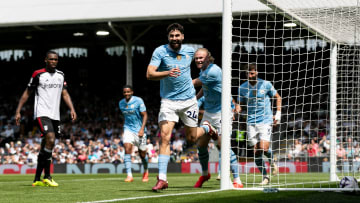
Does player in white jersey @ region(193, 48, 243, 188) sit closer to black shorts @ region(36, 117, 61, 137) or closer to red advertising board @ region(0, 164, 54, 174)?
black shorts @ region(36, 117, 61, 137)

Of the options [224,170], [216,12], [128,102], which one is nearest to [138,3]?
[216,12]

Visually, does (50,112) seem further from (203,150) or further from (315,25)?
(315,25)

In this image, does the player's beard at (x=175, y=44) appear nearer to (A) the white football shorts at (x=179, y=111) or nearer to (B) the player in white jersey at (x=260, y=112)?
(A) the white football shorts at (x=179, y=111)

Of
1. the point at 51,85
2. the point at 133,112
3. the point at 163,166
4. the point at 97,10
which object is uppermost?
the point at 97,10

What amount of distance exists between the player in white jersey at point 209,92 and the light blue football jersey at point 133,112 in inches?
119

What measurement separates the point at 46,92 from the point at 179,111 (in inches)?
107

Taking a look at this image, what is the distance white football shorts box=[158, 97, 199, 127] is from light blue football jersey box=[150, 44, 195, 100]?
7 centimetres

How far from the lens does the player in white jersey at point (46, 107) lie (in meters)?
8.89

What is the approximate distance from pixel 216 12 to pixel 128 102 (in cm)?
822

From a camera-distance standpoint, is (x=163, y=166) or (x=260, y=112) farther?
(x=260, y=112)

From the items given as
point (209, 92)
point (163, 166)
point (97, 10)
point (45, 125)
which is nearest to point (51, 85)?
point (45, 125)

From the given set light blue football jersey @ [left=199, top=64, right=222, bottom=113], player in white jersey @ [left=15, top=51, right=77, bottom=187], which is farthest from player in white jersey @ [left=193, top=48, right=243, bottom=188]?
player in white jersey @ [left=15, top=51, right=77, bottom=187]

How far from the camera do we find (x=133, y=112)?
11984 mm

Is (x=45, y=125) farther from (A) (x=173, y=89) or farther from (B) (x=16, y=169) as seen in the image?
(B) (x=16, y=169)
